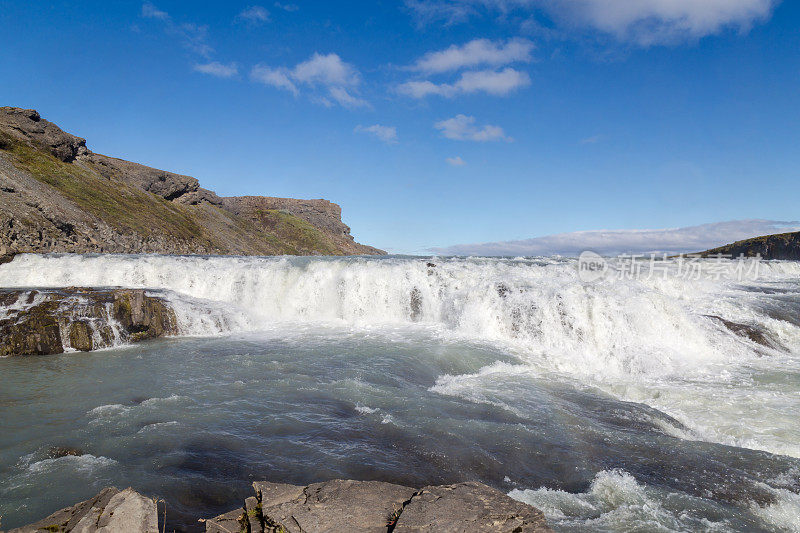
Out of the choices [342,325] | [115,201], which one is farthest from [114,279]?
[115,201]

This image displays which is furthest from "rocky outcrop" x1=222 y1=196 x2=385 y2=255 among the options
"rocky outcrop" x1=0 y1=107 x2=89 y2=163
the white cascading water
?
the white cascading water

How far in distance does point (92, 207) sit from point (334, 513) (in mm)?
55053

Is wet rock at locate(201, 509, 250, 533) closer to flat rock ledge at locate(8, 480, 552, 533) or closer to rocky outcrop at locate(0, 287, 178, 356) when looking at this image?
flat rock ledge at locate(8, 480, 552, 533)

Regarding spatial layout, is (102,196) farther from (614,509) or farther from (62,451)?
(614,509)

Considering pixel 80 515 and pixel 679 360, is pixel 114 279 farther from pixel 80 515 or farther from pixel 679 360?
pixel 679 360

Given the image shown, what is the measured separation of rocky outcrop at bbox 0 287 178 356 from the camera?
12.0 m

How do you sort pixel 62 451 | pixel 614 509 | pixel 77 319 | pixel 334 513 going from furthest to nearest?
pixel 77 319, pixel 62 451, pixel 614 509, pixel 334 513

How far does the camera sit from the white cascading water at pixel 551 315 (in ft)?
30.1

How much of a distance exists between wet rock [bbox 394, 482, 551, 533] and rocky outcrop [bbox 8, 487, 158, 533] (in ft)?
6.17

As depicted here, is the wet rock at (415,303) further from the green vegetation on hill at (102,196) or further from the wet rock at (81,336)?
the green vegetation on hill at (102,196)

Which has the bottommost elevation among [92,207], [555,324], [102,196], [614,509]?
[614,509]

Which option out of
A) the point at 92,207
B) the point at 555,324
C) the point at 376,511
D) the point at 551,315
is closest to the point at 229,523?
the point at 376,511

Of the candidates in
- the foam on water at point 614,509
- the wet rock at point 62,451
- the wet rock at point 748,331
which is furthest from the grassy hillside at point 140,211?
the wet rock at point 748,331

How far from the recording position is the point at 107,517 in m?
2.83
